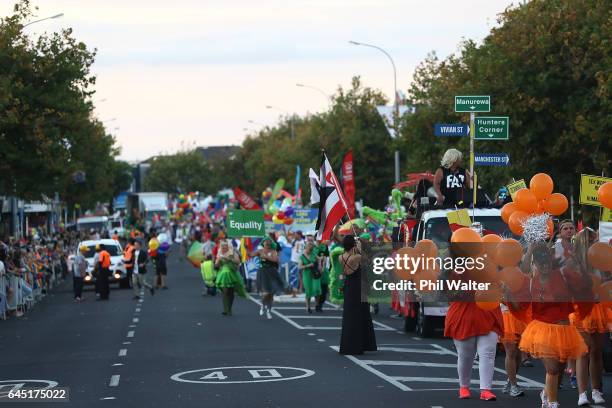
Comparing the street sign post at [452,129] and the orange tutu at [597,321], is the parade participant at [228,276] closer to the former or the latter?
the street sign post at [452,129]

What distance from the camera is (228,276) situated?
1223 inches

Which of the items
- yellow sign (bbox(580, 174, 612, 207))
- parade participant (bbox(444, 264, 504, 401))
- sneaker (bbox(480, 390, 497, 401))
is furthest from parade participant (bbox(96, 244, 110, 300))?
sneaker (bbox(480, 390, 497, 401))

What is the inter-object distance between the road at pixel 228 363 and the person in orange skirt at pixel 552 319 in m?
1.37

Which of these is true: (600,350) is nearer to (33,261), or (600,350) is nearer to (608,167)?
(608,167)

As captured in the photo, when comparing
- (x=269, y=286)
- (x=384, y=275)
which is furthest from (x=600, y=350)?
(x=269, y=286)

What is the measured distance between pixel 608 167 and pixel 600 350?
20168 millimetres

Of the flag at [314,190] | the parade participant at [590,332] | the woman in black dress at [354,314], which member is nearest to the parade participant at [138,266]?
the flag at [314,190]

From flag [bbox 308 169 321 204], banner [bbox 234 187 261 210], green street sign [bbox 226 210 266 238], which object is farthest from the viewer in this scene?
banner [bbox 234 187 261 210]

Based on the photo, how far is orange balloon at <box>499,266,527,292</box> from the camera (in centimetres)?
1327

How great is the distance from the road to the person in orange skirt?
4.50ft

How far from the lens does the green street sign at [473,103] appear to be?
23.2 meters

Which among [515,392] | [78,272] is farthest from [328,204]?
[78,272]

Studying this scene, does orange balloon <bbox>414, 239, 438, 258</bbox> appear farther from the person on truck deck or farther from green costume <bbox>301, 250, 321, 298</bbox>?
green costume <bbox>301, 250, 321, 298</bbox>

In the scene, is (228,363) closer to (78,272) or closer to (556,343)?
(556,343)
